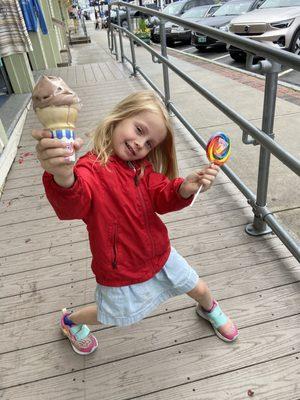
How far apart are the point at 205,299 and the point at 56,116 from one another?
3.26 feet

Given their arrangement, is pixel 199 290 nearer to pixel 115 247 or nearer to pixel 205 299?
pixel 205 299

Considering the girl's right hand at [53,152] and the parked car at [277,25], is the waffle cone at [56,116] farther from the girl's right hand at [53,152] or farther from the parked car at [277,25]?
the parked car at [277,25]

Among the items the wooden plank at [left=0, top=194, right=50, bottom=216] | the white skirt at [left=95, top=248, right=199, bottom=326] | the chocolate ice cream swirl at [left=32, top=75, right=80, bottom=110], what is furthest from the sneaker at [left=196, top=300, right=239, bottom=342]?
the wooden plank at [left=0, top=194, right=50, bottom=216]

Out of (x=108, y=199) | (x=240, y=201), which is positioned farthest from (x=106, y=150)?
(x=240, y=201)

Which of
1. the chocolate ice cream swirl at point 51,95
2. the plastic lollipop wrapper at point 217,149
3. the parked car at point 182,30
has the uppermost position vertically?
the chocolate ice cream swirl at point 51,95

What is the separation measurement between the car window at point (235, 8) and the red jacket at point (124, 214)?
10.3m

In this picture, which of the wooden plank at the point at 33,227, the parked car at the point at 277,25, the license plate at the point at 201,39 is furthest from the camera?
the license plate at the point at 201,39

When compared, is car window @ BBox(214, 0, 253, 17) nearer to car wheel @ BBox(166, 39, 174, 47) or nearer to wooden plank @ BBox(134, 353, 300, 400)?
car wheel @ BBox(166, 39, 174, 47)

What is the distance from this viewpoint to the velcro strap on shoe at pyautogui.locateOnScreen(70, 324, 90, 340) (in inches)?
59.7

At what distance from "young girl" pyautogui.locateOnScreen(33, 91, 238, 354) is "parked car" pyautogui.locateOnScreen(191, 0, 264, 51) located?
874 centimetres

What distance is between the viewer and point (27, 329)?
5.49 feet

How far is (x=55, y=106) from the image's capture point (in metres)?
0.85

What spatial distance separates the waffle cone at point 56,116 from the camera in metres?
0.85

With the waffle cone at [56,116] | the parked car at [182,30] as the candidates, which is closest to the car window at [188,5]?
the parked car at [182,30]
